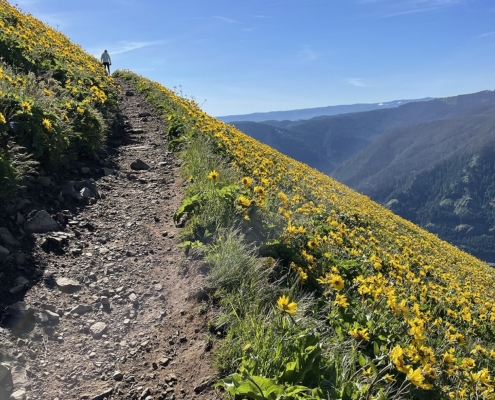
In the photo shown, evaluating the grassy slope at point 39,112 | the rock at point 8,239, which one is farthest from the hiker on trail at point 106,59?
the rock at point 8,239

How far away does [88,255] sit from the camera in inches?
206

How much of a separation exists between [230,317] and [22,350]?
182cm

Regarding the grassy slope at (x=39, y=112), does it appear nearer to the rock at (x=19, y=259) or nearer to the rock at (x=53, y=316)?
the rock at (x=19, y=259)

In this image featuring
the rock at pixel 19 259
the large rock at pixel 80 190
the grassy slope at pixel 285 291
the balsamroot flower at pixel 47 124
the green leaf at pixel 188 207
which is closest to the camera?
the grassy slope at pixel 285 291

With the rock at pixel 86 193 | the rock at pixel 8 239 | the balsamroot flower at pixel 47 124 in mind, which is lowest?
the rock at pixel 8 239

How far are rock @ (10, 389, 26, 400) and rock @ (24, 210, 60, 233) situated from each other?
103 inches

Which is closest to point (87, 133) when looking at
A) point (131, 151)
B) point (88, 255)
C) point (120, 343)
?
point (131, 151)

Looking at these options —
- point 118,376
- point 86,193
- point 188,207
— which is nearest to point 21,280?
point 118,376

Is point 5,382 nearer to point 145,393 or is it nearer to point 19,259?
point 145,393

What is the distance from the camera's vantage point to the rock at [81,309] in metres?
4.19

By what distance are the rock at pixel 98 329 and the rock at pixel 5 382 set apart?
0.86 m

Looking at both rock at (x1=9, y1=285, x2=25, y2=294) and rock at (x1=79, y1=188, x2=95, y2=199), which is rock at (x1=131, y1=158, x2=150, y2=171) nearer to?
rock at (x1=79, y1=188, x2=95, y2=199)

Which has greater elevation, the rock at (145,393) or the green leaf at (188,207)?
the green leaf at (188,207)

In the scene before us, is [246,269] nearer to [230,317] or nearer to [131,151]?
[230,317]
